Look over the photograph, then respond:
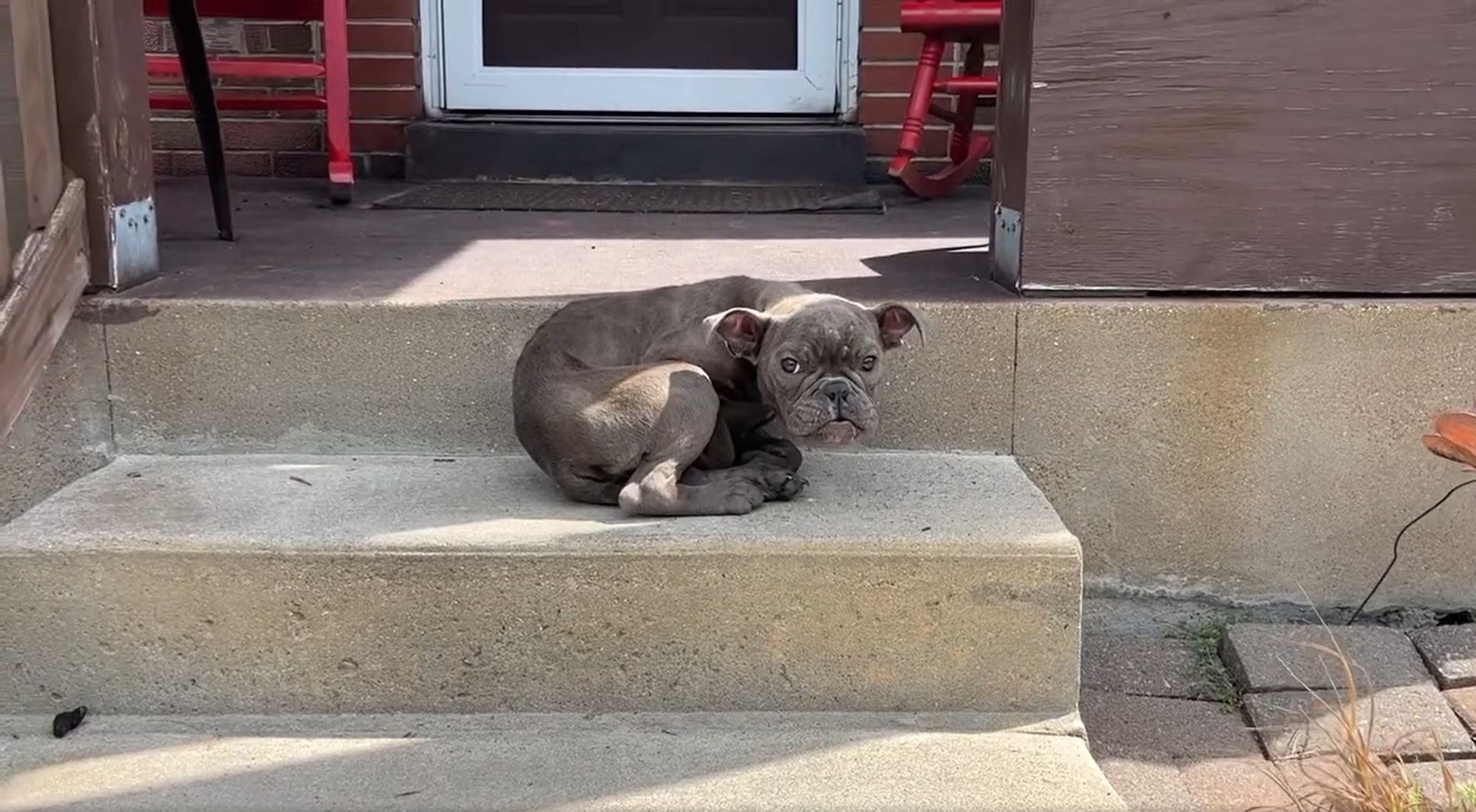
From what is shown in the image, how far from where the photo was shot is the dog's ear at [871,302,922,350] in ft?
9.83

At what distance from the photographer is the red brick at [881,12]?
5727mm

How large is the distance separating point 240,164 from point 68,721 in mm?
3649

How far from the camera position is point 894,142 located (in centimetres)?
584

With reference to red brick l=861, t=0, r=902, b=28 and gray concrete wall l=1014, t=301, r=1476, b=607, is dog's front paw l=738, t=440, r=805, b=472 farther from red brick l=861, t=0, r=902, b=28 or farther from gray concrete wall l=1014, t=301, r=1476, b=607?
red brick l=861, t=0, r=902, b=28

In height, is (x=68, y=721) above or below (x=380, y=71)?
below

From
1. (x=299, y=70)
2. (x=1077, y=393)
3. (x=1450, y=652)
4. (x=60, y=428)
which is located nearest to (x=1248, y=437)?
(x=1077, y=393)

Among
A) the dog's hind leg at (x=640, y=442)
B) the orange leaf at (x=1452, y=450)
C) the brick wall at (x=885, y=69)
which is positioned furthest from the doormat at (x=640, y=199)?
the orange leaf at (x=1452, y=450)

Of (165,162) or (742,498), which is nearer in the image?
(742,498)

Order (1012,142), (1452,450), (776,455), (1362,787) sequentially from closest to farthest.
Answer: (1452,450) → (1362,787) → (776,455) → (1012,142)

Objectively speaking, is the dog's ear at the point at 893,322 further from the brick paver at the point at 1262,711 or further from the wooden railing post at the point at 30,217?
the wooden railing post at the point at 30,217

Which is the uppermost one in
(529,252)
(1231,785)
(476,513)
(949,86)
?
(949,86)

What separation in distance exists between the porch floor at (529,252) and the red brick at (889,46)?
2.54 ft

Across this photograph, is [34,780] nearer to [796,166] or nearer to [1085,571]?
[1085,571]

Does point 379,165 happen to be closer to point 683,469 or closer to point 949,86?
point 949,86
